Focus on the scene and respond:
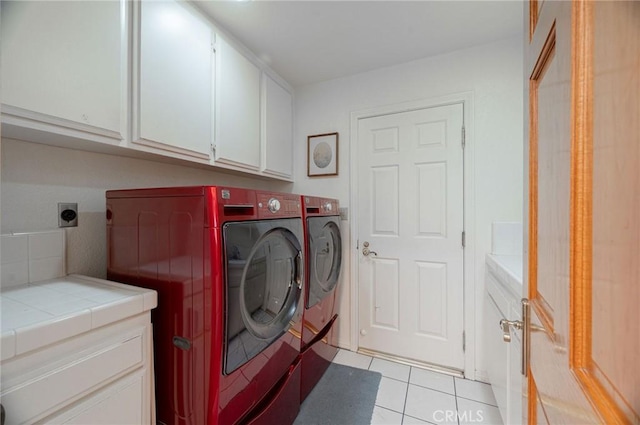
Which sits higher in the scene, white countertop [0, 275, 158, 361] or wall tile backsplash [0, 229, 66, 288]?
wall tile backsplash [0, 229, 66, 288]

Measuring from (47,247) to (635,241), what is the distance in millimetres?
1733

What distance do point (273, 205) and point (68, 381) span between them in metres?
0.83

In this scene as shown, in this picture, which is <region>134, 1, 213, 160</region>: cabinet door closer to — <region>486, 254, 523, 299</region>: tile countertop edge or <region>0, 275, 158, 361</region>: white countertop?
<region>0, 275, 158, 361</region>: white countertop

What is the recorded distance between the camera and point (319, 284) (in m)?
1.77

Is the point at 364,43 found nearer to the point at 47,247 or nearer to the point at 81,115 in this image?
the point at 81,115

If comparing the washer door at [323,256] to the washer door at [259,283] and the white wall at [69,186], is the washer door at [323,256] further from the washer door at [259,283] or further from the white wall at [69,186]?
the white wall at [69,186]

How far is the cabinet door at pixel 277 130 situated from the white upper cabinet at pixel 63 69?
103cm

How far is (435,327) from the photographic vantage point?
199 centimetres

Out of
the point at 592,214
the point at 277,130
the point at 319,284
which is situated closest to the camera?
the point at 592,214

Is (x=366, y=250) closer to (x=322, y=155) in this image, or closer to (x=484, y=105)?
(x=322, y=155)

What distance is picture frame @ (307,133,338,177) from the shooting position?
2.33 m

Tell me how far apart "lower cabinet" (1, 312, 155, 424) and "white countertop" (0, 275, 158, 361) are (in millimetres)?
32

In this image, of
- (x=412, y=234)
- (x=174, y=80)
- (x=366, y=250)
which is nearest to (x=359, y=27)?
(x=174, y=80)

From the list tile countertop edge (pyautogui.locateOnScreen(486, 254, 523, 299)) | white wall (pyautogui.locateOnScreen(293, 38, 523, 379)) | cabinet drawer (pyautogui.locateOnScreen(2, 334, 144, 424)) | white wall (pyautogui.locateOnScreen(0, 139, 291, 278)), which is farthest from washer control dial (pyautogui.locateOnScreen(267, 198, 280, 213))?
→ white wall (pyautogui.locateOnScreen(293, 38, 523, 379))
